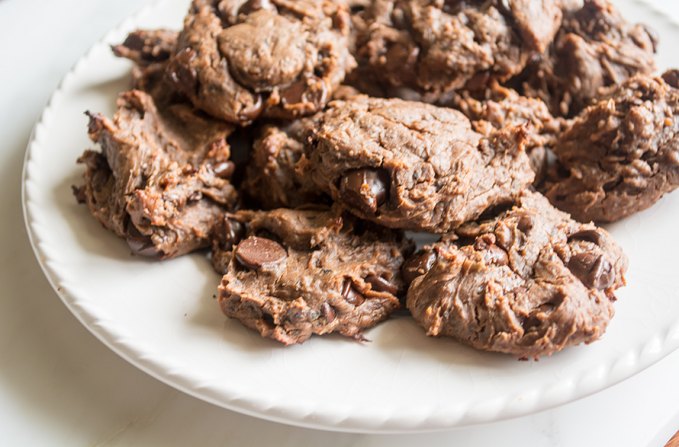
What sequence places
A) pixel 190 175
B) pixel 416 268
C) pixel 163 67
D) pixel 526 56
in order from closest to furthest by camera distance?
1. pixel 416 268
2. pixel 190 175
3. pixel 526 56
4. pixel 163 67

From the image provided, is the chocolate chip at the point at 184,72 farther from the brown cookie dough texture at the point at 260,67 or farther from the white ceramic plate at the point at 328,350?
the white ceramic plate at the point at 328,350

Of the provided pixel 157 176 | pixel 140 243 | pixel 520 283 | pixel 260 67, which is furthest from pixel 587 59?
pixel 140 243

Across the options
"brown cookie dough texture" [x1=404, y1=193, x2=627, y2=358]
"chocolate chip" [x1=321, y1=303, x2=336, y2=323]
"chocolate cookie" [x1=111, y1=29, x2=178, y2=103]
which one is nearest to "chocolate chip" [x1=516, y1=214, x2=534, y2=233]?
"brown cookie dough texture" [x1=404, y1=193, x2=627, y2=358]

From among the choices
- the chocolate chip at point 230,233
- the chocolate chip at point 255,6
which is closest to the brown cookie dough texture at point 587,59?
the chocolate chip at point 255,6

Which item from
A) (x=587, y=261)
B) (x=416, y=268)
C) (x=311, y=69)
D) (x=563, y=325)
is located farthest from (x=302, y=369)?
(x=311, y=69)

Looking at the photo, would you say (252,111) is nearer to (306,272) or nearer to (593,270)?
(306,272)

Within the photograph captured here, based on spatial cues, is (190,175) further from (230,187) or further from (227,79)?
(227,79)
